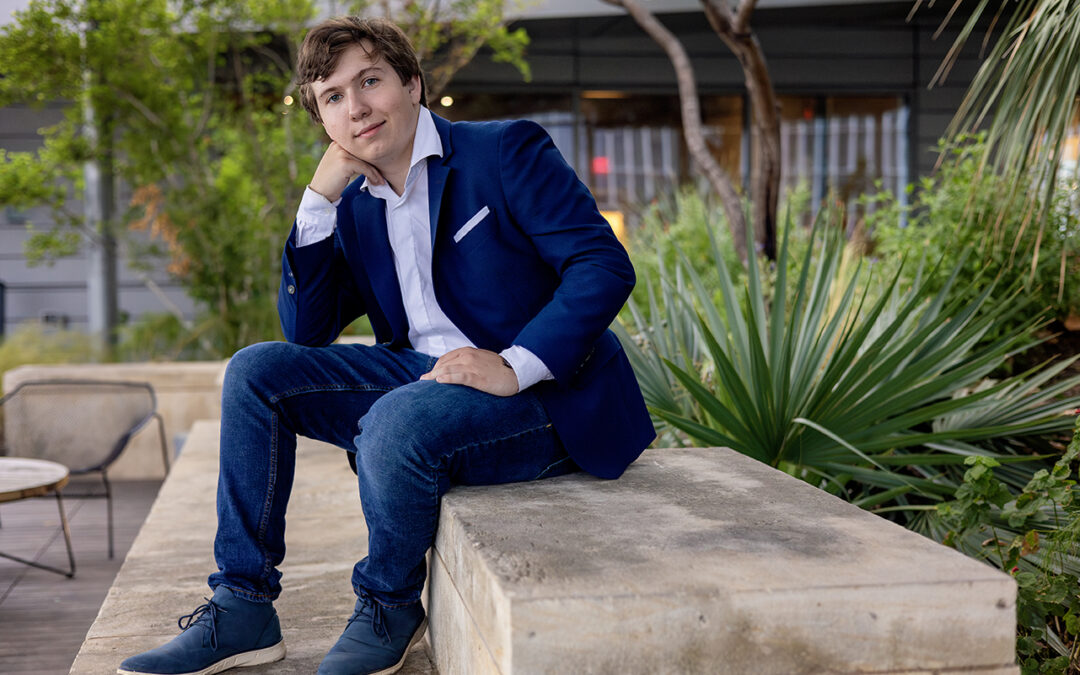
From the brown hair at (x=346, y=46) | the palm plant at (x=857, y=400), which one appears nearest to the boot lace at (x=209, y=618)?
the brown hair at (x=346, y=46)

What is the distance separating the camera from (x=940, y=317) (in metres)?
3.01

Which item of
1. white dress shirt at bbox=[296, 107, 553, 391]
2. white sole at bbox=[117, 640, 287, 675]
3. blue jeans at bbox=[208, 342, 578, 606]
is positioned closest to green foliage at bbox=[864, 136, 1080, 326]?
white dress shirt at bbox=[296, 107, 553, 391]

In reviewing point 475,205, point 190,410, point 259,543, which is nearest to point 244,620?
point 259,543

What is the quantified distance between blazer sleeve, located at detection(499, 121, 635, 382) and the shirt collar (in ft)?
0.50

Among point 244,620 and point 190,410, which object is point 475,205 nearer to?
point 244,620

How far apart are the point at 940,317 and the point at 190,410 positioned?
5425 mm

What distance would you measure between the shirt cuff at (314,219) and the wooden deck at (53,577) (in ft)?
5.77

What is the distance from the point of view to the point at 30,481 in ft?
13.2

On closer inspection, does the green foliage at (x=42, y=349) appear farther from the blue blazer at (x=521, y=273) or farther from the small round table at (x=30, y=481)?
the blue blazer at (x=521, y=273)

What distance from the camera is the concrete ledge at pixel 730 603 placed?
4.58 ft

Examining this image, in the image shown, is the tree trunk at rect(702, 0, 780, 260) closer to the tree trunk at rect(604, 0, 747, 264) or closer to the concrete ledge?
the tree trunk at rect(604, 0, 747, 264)

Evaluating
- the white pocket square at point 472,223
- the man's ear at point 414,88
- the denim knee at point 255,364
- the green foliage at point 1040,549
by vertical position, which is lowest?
the green foliage at point 1040,549

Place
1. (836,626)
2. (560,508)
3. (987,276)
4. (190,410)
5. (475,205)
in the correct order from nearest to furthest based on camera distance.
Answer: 1. (836,626)
2. (560,508)
3. (475,205)
4. (987,276)
5. (190,410)

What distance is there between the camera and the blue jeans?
6.37ft
